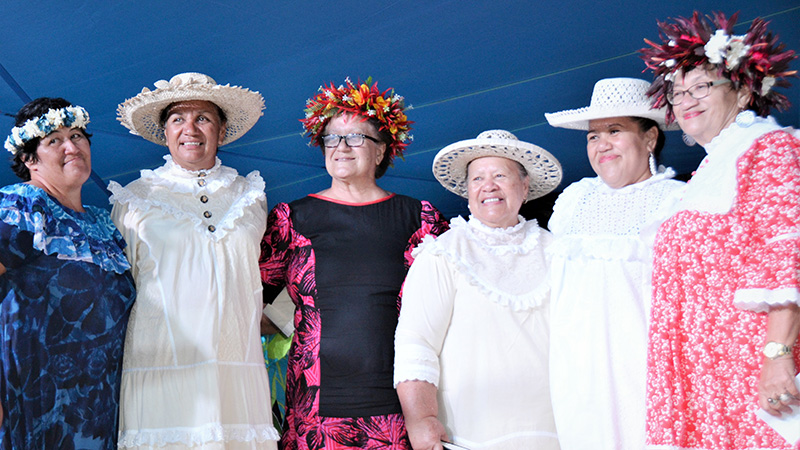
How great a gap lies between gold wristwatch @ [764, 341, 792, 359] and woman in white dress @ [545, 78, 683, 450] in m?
0.63

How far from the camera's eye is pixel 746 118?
92.9 inches

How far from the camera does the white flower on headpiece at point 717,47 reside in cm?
246

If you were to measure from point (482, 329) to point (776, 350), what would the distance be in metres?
1.18

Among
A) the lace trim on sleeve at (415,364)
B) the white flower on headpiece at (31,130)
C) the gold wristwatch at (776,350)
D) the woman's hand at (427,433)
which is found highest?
the white flower on headpiece at (31,130)

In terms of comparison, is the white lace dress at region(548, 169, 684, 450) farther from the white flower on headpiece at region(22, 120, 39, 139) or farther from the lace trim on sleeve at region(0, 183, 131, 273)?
the white flower on headpiece at region(22, 120, 39, 139)

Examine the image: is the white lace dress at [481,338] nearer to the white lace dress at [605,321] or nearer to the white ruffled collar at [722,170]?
the white lace dress at [605,321]

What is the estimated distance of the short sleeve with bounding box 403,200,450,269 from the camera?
131 inches

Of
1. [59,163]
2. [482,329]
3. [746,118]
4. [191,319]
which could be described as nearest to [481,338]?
[482,329]

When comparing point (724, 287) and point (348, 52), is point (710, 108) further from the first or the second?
point (348, 52)

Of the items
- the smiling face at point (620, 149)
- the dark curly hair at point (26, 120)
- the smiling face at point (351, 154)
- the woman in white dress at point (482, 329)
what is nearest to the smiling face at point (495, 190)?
the woman in white dress at point (482, 329)

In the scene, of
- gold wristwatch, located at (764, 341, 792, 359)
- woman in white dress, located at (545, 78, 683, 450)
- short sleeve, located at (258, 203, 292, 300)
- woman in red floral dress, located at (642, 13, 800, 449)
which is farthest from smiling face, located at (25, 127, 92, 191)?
gold wristwatch, located at (764, 341, 792, 359)

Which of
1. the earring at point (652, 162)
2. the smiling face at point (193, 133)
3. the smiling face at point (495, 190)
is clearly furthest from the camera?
the smiling face at point (193, 133)

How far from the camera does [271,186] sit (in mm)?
4992

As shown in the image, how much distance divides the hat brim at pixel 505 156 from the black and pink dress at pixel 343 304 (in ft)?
0.70
